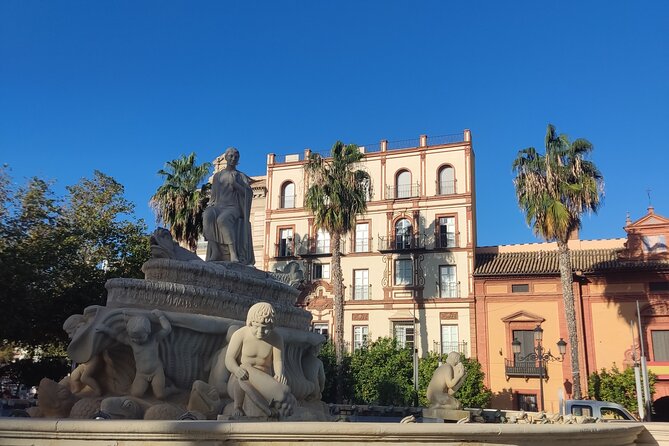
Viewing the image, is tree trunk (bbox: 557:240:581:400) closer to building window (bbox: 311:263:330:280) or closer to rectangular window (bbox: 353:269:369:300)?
rectangular window (bbox: 353:269:369:300)

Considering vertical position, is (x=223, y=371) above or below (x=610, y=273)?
below

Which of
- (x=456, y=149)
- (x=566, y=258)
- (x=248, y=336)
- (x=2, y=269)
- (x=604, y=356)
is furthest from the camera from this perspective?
(x=456, y=149)

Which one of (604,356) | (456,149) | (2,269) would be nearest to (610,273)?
(604,356)

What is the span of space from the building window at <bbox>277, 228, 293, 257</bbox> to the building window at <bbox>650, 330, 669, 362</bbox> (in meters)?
22.3

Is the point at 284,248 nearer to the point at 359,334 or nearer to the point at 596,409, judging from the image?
the point at 359,334

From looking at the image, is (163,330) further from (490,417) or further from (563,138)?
(563,138)

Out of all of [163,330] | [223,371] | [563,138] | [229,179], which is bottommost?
[223,371]

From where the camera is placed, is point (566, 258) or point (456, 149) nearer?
point (566, 258)

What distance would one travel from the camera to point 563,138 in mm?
29469

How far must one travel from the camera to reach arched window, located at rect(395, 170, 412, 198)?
38062 millimetres

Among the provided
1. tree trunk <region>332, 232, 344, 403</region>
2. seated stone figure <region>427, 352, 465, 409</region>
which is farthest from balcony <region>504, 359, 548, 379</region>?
seated stone figure <region>427, 352, 465, 409</region>

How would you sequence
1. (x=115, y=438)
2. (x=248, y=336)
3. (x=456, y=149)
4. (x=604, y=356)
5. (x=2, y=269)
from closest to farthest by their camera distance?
(x=115, y=438) → (x=248, y=336) → (x=2, y=269) → (x=604, y=356) → (x=456, y=149)

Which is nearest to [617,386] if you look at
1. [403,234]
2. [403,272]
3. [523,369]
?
[523,369]

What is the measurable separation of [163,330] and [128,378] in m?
0.82
